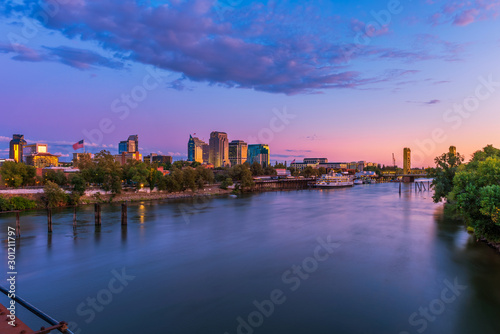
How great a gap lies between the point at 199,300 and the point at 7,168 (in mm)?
54522

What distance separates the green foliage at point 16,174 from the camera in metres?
50.4

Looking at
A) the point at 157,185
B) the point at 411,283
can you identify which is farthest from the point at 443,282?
the point at 157,185

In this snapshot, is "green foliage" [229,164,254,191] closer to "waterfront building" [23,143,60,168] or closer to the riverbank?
the riverbank

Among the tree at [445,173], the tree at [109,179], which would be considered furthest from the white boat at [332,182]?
the tree at [109,179]

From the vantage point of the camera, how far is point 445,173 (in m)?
34.6

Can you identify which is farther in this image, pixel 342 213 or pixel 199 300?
pixel 342 213

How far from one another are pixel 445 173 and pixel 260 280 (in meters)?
29.2

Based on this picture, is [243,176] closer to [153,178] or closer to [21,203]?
[153,178]

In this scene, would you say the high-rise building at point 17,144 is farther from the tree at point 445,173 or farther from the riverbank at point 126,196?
the tree at point 445,173

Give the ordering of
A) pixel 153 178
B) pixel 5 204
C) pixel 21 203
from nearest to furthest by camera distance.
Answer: pixel 5 204, pixel 21 203, pixel 153 178

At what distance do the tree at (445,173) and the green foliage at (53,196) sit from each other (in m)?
48.7

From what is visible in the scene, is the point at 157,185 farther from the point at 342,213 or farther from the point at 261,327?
the point at 261,327

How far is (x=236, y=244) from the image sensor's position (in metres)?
24.0

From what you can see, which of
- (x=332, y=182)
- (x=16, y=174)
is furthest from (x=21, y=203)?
(x=332, y=182)
